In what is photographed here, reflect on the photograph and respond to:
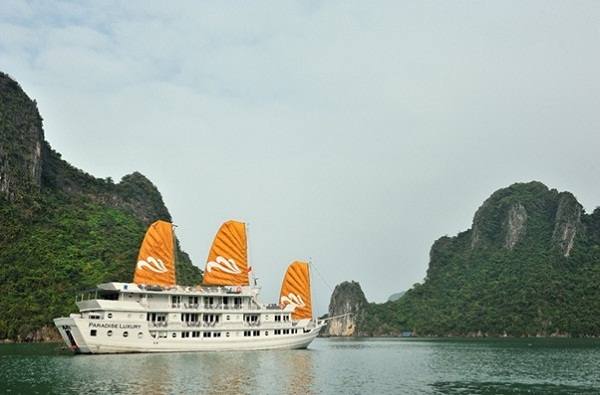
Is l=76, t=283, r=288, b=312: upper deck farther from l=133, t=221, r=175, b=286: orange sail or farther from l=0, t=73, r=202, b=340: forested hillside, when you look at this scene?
l=0, t=73, r=202, b=340: forested hillside

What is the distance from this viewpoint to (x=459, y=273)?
374ft

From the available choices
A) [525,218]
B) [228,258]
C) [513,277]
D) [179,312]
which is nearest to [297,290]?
[228,258]

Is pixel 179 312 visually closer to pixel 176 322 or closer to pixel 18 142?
pixel 176 322

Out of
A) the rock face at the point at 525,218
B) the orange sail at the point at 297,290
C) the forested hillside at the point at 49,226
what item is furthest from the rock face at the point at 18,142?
the rock face at the point at 525,218

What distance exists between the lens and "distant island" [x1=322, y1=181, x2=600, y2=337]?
83938 millimetres

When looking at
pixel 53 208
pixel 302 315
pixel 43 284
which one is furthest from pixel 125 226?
pixel 302 315

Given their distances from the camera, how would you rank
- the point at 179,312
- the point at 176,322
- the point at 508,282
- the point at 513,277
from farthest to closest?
1. the point at 513,277
2. the point at 508,282
3. the point at 179,312
4. the point at 176,322

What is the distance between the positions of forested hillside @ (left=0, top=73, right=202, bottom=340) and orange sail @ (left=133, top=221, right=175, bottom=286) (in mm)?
16346

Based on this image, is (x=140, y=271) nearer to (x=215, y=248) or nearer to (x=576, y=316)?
(x=215, y=248)

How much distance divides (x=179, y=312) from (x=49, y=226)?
37.8m

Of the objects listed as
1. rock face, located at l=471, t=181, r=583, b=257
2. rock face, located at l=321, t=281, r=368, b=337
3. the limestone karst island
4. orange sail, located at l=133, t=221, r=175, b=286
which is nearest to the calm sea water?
orange sail, located at l=133, t=221, r=175, b=286

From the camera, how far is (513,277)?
96062 mm

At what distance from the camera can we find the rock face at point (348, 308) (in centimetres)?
11738

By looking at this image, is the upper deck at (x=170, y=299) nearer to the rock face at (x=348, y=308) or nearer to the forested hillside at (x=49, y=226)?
the forested hillside at (x=49, y=226)
